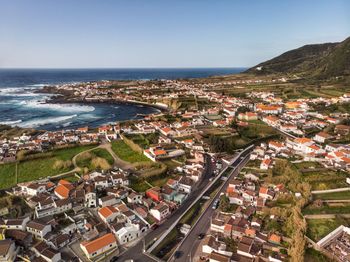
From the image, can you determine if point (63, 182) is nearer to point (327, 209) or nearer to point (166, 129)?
point (166, 129)

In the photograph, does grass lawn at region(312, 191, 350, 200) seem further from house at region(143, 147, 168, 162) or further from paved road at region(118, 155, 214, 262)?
house at region(143, 147, 168, 162)

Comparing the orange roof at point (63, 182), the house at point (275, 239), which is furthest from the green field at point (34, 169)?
the house at point (275, 239)

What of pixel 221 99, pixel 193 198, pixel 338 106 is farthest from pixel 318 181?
pixel 221 99

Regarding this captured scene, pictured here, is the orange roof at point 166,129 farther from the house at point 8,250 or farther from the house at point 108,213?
the house at point 8,250

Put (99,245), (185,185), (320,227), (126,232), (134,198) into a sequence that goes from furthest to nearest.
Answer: (185,185), (134,198), (320,227), (126,232), (99,245)

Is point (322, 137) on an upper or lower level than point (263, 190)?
upper

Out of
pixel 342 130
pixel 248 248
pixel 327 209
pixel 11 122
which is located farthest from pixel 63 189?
pixel 11 122

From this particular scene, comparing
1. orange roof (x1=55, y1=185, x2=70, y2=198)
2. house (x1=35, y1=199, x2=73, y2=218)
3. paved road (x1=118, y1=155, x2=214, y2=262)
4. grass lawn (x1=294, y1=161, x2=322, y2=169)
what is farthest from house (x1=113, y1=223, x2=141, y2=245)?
grass lawn (x1=294, y1=161, x2=322, y2=169)

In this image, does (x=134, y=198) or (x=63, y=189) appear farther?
(x=63, y=189)

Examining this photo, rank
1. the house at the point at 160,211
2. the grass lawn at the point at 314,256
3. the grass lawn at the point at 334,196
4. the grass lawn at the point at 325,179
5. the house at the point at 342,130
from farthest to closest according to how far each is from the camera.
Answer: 1. the house at the point at 342,130
2. the grass lawn at the point at 325,179
3. the grass lawn at the point at 334,196
4. the house at the point at 160,211
5. the grass lawn at the point at 314,256
